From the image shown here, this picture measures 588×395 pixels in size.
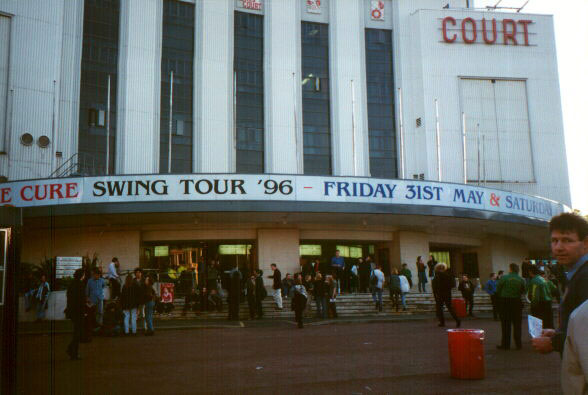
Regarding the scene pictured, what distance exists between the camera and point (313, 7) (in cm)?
3634

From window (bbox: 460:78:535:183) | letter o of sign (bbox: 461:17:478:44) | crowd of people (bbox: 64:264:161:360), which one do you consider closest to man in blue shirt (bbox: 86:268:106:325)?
crowd of people (bbox: 64:264:161:360)

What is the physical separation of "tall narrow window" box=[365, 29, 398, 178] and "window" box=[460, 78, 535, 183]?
5.15m

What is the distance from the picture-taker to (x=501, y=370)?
26.0 ft

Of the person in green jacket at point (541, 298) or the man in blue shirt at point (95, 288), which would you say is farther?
the man in blue shirt at point (95, 288)

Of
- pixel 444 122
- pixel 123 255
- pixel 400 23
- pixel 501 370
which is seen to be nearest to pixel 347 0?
pixel 400 23

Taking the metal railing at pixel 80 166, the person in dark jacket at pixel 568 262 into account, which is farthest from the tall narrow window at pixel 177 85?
the person in dark jacket at pixel 568 262

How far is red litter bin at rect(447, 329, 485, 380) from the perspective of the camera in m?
7.22

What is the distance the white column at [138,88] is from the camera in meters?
30.9

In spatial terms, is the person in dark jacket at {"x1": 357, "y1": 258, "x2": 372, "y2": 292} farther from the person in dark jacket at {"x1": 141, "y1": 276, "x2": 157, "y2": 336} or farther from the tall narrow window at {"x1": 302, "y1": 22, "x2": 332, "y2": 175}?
the tall narrow window at {"x1": 302, "y1": 22, "x2": 332, "y2": 175}

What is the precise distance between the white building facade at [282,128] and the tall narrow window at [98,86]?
0.09 meters

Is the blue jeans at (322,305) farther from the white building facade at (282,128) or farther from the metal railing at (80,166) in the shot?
Answer: the metal railing at (80,166)

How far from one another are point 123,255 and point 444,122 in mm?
22496

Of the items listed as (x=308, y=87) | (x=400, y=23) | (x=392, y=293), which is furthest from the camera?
Result: (x=400, y=23)

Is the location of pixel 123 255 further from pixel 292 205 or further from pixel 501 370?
pixel 501 370
